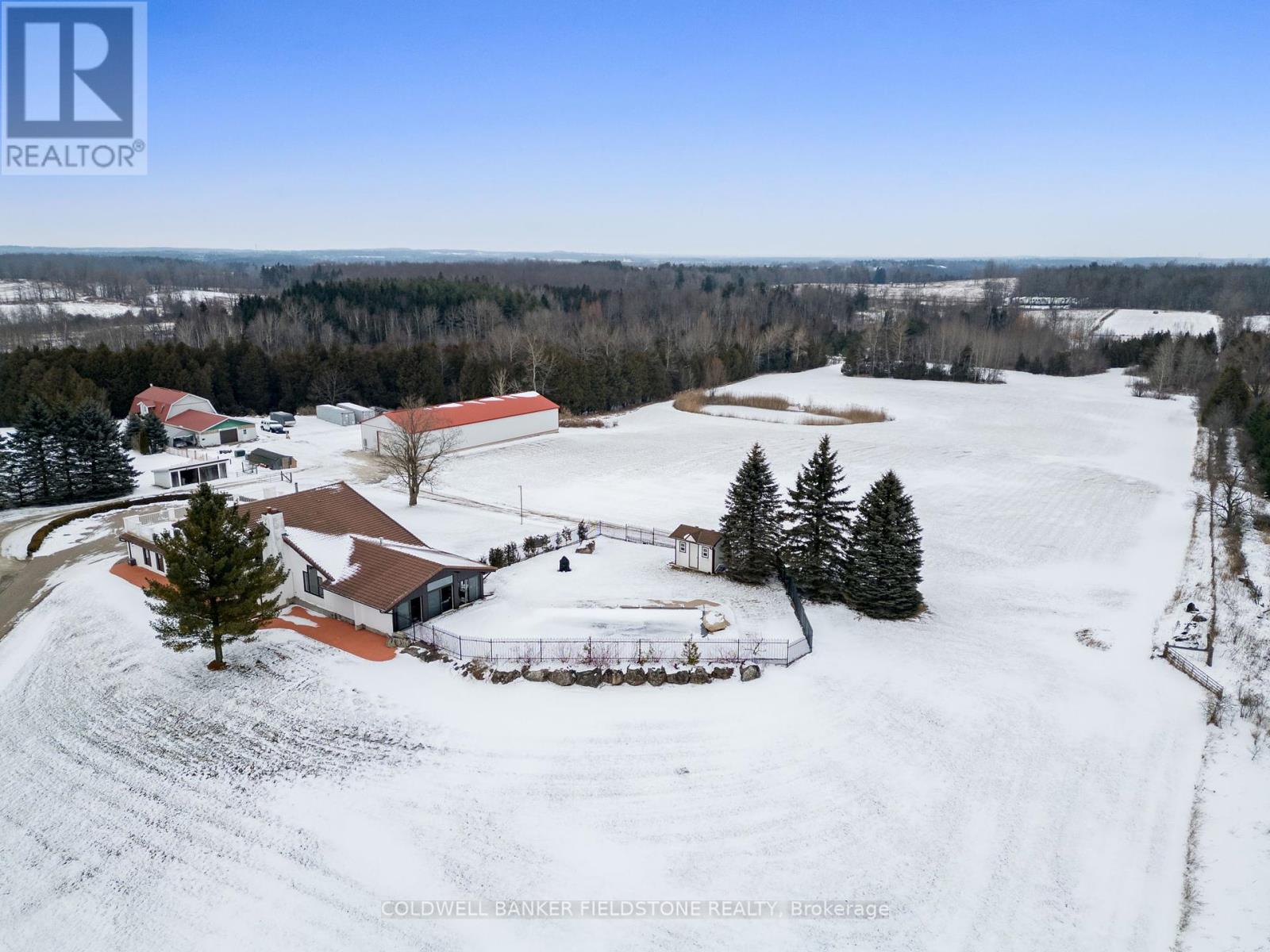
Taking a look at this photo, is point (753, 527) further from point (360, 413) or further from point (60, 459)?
point (360, 413)

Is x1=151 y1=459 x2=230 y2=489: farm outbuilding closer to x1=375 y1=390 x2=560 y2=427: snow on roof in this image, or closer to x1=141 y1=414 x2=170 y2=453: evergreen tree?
x1=141 y1=414 x2=170 y2=453: evergreen tree

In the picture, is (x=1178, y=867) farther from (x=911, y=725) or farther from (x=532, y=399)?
(x=532, y=399)

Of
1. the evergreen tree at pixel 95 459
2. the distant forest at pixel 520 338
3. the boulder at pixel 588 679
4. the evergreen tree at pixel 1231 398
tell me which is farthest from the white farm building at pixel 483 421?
the evergreen tree at pixel 1231 398

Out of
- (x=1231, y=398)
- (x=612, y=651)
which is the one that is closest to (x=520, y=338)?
(x=1231, y=398)

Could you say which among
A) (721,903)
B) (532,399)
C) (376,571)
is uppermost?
(532,399)

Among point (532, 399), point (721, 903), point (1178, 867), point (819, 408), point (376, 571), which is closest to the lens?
point (721, 903)

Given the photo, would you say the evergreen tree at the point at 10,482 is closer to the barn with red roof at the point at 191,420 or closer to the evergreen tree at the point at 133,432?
the evergreen tree at the point at 133,432

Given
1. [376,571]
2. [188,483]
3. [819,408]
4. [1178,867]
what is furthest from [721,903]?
[819,408]
